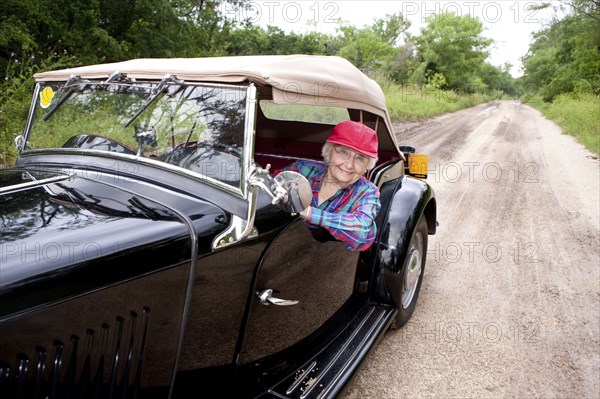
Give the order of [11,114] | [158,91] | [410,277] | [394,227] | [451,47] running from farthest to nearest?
[451,47] < [11,114] < [410,277] < [394,227] < [158,91]

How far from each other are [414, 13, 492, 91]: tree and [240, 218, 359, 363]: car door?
34755mm

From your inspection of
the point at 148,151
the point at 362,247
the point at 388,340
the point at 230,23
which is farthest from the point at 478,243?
the point at 230,23

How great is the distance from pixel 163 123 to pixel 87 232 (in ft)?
2.33

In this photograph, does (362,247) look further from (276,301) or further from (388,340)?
(388,340)

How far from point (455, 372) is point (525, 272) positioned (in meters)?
1.78

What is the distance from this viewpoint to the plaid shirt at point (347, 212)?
1.94 meters

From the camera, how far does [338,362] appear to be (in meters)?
2.02

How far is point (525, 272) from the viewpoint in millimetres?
3877

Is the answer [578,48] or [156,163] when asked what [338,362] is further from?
[578,48]

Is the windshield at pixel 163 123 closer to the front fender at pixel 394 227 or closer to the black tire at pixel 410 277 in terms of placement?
the front fender at pixel 394 227

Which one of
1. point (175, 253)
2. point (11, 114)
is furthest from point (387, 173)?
point (11, 114)

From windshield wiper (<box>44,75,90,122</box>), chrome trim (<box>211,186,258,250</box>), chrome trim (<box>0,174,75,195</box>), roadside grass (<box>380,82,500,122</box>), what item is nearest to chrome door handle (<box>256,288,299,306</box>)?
chrome trim (<box>211,186,258,250</box>)

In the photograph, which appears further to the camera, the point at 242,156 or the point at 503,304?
the point at 503,304

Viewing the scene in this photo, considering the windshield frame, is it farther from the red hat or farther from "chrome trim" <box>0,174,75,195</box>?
the red hat
